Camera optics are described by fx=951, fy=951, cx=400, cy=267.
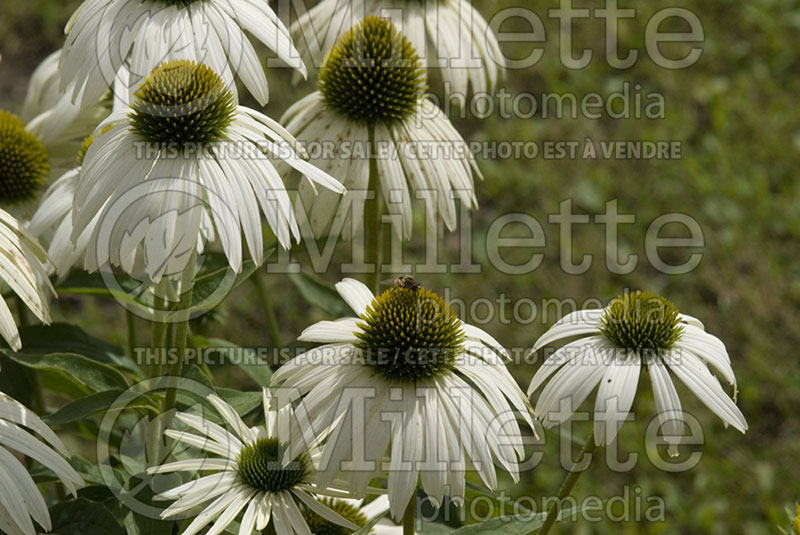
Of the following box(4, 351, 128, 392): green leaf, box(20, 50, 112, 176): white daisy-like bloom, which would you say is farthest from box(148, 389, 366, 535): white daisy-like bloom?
box(20, 50, 112, 176): white daisy-like bloom

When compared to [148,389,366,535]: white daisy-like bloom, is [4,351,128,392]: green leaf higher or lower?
higher

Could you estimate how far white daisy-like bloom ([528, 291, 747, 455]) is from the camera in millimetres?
1109

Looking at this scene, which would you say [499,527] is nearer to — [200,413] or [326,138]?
[200,413]

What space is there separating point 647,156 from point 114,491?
2.46 m

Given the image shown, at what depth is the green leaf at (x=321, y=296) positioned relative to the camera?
5.21ft

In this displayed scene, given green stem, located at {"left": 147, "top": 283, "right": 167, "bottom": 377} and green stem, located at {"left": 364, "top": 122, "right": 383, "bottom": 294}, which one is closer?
green stem, located at {"left": 147, "top": 283, "right": 167, "bottom": 377}

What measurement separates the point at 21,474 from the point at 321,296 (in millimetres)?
653

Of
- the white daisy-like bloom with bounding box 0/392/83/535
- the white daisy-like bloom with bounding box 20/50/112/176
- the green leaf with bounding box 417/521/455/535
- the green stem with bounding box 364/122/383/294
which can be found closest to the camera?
the white daisy-like bloom with bounding box 0/392/83/535

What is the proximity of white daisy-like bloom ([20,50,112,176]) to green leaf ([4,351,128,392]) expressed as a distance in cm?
53

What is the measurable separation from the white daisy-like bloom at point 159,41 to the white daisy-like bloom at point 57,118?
1.18 feet

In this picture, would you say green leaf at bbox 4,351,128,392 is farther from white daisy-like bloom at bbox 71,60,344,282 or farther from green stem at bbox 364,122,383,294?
green stem at bbox 364,122,383,294

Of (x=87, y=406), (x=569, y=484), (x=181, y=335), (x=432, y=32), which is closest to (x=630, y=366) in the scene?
(x=569, y=484)

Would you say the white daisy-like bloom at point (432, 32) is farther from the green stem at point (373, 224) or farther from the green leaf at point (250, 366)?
the green leaf at point (250, 366)

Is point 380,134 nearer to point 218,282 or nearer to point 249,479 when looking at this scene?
point 218,282
